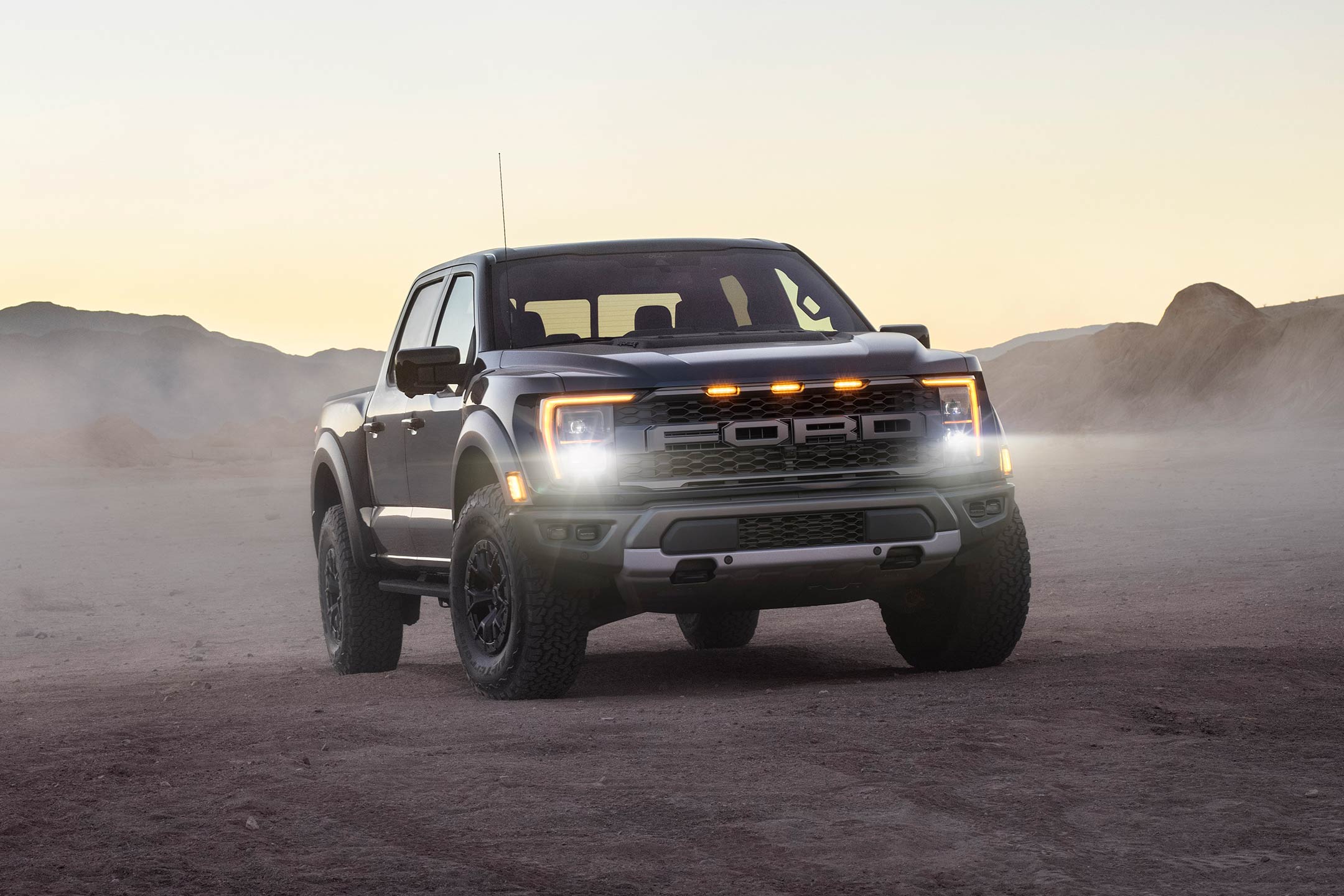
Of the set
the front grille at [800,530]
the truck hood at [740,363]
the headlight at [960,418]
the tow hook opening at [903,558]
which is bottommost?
the tow hook opening at [903,558]

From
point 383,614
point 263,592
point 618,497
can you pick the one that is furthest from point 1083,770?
point 263,592

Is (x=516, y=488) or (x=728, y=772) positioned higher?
(x=516, y=488)

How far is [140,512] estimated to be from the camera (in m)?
48.7

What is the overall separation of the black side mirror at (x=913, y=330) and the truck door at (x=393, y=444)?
247 centimetres

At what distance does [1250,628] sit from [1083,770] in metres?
5.67

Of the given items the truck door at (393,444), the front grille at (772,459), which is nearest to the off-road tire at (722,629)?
the truck door at (393,444)

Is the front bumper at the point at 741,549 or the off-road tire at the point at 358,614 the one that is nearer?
the front bumper at the point at 741,549

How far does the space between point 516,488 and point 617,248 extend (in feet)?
6.42

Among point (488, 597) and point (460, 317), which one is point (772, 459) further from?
point (460, 317)

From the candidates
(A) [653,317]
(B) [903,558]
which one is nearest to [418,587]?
(A) [653,317]

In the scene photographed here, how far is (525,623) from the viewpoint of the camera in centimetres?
770

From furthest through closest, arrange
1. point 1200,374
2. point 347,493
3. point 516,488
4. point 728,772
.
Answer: point 1200,374 < point 347,493 < point 516,488 < point 728,772

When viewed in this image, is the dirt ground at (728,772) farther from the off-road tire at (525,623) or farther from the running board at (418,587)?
the running board at (418,587)

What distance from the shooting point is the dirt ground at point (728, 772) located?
190 inches
